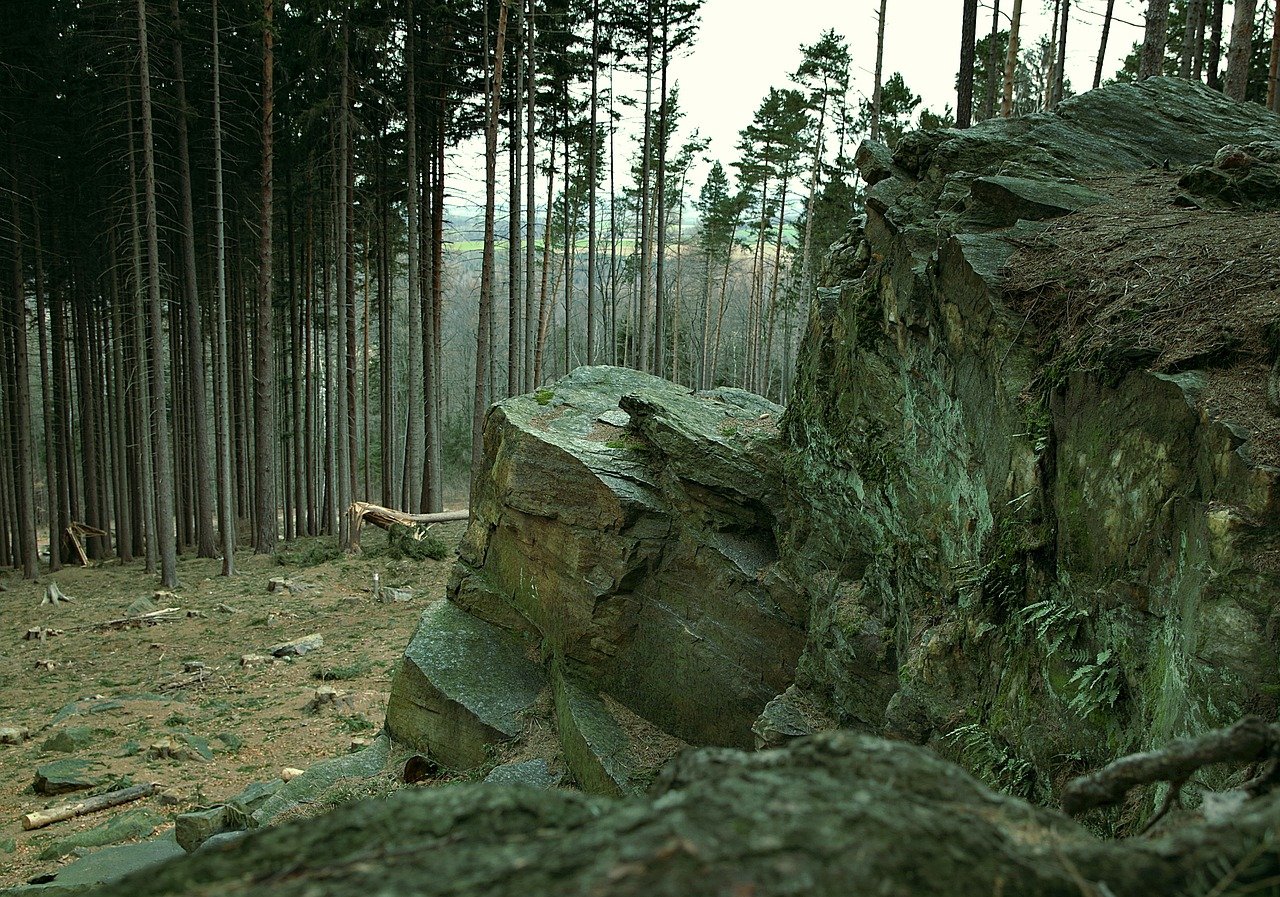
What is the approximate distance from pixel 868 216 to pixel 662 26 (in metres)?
19.0

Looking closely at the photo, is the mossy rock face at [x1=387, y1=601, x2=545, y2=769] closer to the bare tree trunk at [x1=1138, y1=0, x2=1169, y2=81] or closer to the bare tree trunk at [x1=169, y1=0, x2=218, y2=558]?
the bare tree trunk at [x1=169, y1=0, x2=218, y2=558]

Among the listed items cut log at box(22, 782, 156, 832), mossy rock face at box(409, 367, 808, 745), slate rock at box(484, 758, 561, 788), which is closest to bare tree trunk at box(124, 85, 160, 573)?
cut log at box(22, 782, 156, 832)

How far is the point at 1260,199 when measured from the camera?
6648 millimetres

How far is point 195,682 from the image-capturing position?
12.8 m

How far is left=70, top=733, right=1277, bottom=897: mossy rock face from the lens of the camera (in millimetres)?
1355

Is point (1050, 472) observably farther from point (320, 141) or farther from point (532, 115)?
point (320, 141)

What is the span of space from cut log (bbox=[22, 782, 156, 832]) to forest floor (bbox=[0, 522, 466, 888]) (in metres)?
0.09

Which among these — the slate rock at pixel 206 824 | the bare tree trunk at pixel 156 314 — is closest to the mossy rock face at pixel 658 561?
the slate rock at pixel 206 824

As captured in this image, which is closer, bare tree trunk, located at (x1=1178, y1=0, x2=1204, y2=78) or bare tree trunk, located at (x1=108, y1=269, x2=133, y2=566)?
bare tree trunk, located at (x1=1178, y1=0, x2=1204, y2=78)

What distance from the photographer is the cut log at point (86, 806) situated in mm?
8781

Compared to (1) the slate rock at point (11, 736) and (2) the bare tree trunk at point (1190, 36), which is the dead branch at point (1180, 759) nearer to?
(1) the slate rock at point (11, 736)

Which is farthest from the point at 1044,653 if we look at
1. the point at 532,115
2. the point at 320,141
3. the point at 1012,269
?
the point at 320,141

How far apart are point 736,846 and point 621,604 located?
787cm

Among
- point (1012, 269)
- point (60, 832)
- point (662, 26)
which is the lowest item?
point (60, 832)
